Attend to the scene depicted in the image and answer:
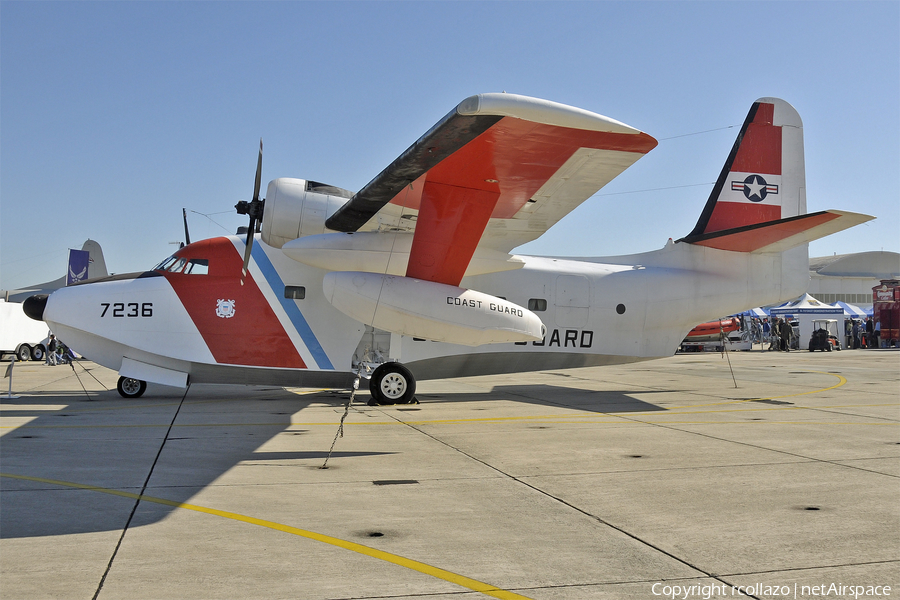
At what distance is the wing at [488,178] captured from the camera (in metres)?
7.00

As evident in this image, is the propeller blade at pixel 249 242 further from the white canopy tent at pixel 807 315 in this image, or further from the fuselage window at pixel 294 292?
the white canopy tent at pixel 807 315

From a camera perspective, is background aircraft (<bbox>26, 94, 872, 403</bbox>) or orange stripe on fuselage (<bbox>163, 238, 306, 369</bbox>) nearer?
background aircraft (<bbox>26, 94, 872, 403</bbox>)

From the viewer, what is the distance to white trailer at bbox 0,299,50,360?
2978cm

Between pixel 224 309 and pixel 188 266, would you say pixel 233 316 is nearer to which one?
pixel 224 309

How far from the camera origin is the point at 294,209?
447 inches

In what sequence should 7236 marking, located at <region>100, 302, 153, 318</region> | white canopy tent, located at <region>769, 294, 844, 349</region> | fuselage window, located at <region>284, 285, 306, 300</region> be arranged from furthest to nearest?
white canopy tent, located at <region>769, 294, 844, 349</region>, fuselage window, located at <region>284, 285, 306, 300</region>, 7236 marking, located at <region>100, 302, 153, 318</region>

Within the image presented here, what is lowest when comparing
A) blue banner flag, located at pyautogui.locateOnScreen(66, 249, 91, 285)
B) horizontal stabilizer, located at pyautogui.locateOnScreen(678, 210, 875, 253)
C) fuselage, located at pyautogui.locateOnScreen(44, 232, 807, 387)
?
fuselage, located at pyautogui.locateOnScreen(44, 232, 807, 387)

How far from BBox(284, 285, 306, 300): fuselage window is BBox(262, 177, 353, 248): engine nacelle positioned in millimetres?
1128

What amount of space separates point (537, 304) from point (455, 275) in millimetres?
3761

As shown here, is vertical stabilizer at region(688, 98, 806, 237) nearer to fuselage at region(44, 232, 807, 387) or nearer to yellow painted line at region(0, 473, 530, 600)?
fuselage at region(44, 232, 807, 387)

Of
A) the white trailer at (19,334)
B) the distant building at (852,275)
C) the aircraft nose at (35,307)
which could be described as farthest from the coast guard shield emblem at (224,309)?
the distant building at (852,275)

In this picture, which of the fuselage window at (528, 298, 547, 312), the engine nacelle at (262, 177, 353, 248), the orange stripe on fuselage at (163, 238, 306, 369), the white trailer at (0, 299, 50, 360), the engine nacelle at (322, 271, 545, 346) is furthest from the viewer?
the white trailer at (0, 299, 50, 360)

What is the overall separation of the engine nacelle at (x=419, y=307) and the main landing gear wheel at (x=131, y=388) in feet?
19.1

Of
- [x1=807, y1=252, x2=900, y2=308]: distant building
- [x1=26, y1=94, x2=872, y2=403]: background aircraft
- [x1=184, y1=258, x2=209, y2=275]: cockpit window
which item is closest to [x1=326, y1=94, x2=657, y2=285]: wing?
[x1=26, y1=94, x2=872, y2=403]: background aircraft
